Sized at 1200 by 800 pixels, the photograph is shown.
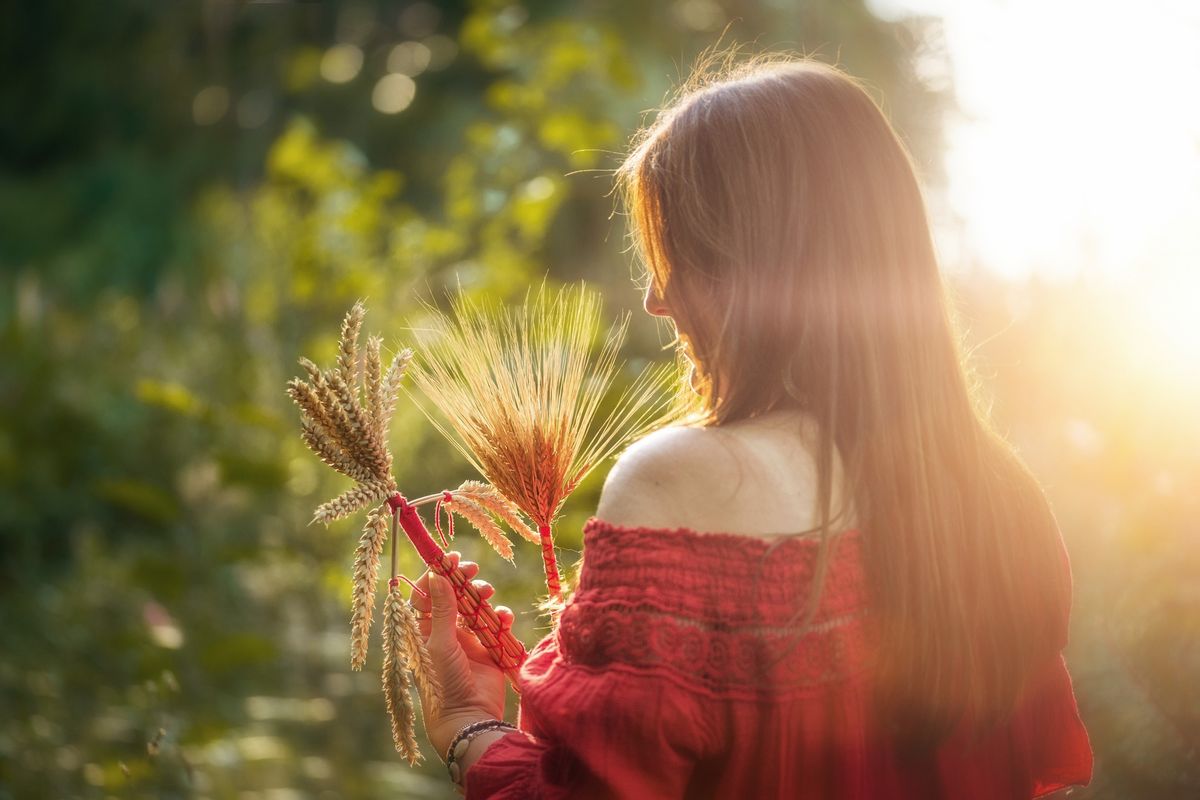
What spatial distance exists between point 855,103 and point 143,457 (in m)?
4.51

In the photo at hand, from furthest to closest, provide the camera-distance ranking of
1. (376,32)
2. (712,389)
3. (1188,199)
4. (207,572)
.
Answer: (376,32) → (207,572) → (1188,199) → (712,389)

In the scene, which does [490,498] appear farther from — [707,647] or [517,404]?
[707,647]

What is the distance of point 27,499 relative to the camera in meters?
5.55

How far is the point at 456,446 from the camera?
56.1 inches

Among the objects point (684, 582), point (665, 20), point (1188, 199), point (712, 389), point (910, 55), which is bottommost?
point (684, 582)

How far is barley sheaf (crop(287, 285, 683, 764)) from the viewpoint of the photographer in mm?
1324

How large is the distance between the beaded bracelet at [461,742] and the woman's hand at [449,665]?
0.01 meters

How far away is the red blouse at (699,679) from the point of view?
1.16 meters

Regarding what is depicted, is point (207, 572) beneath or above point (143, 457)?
beneath

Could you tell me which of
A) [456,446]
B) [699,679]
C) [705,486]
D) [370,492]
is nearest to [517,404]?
[456,446]

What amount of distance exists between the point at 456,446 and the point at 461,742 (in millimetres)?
354

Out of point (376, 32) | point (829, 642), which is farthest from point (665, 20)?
point (376, 32)

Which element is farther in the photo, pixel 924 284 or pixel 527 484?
pixel 527 484

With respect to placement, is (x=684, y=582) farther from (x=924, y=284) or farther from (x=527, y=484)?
(x=924, y=284)
